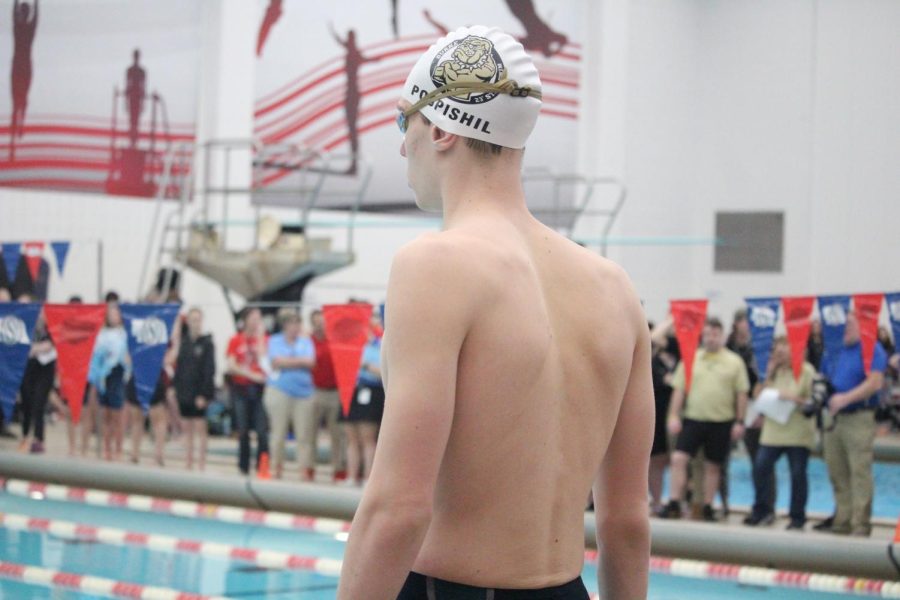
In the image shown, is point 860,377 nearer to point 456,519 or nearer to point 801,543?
point 801,543

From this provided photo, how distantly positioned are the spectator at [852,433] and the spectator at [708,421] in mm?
815

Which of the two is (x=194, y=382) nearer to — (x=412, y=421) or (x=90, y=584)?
(x=90, y=584)

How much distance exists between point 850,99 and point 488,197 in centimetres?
2202

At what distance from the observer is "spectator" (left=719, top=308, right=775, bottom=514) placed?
991 centimetres

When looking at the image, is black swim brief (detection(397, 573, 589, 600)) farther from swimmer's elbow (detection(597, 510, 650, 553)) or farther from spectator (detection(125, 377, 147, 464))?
spectator (detection(125, 377, 147, 464))

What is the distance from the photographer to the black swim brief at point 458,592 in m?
1.64

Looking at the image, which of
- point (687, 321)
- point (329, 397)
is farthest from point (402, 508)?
point (329, 397)

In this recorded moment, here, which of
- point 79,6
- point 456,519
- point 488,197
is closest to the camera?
point 456,519

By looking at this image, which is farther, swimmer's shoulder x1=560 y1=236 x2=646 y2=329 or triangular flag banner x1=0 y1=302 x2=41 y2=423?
triangular flag banner x1=0 y1=302 x2=41 y2=423

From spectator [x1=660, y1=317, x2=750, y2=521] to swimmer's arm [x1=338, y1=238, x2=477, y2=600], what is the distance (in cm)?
827

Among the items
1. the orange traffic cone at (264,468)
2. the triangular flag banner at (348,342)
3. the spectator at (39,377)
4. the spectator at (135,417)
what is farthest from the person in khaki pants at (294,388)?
the spectator at (39,377)

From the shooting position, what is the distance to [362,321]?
1049cm

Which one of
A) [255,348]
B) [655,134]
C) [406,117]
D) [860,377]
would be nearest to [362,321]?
[255,348]

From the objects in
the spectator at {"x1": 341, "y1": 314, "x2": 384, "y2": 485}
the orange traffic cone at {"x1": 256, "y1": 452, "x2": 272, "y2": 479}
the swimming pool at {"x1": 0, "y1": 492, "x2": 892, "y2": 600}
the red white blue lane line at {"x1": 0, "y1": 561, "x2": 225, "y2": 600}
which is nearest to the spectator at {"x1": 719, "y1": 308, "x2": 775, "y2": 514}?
the swimming pool at {"x1": 0, "y1": 492, "x2": 892, "y2": 600}
